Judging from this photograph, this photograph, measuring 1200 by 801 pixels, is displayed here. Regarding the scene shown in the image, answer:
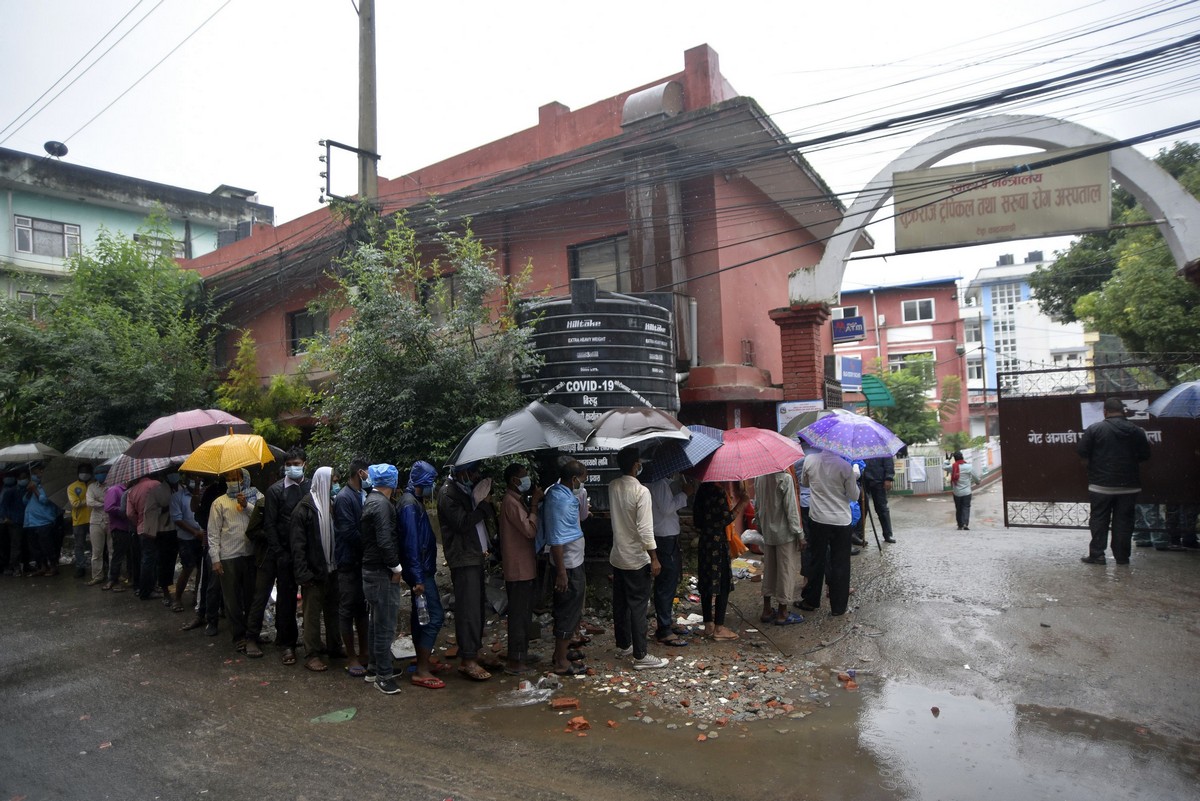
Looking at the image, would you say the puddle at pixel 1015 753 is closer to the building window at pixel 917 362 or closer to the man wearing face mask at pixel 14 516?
the man wearing face mask at pixel 14 516

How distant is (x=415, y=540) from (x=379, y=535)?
310 mm

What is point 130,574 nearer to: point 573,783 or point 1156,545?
point 573,783

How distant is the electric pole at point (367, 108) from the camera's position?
436 inches

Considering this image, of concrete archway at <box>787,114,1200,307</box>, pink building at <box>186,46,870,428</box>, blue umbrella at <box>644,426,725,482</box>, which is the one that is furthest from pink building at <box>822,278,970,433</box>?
blue umbrella at <box>644,426,725,482</box>

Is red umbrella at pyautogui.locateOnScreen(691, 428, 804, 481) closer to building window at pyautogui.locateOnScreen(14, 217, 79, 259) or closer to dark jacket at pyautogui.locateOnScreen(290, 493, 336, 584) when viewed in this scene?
dark jacket at pyautogui.locateOnScreen(290, 493, 336, 584)

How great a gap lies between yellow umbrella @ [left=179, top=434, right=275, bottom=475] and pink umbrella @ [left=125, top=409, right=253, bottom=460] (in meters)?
1.27

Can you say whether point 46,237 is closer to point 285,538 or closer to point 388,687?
point 285,538

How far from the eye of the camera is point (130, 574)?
10.7 meters

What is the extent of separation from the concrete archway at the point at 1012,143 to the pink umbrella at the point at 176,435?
8.33 meters

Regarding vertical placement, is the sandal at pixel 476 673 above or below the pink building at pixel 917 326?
below

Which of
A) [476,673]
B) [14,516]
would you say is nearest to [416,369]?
[476,673]

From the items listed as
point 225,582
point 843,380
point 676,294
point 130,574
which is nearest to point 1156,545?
point 843,380

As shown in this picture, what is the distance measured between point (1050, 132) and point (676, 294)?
540 cm

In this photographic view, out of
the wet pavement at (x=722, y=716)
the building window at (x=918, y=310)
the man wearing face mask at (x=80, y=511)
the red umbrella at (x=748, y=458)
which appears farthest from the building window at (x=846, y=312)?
the man wearing face mask at (x=80, y=511)
